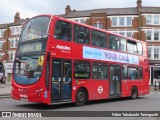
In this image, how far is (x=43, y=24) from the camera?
15398 millimetres

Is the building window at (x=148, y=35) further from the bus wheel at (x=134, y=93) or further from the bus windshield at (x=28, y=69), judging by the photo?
the bus windshield at (x=28, y=69)

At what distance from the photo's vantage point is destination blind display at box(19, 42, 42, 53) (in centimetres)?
1505

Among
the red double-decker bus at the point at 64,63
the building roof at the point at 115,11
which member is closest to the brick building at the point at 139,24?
the building roof at the point at 115,11

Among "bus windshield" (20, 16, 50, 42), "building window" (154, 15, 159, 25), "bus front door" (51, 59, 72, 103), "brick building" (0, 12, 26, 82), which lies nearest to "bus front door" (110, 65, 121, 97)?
"bus front door" (51, 59, 72, 103)

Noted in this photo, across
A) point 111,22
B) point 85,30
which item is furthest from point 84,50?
point 111,22

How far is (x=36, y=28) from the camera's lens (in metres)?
15.6

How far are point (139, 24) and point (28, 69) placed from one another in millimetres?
45429

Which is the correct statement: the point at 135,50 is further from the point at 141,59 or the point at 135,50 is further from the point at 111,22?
the point at 111,22

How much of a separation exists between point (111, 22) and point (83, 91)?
142ft

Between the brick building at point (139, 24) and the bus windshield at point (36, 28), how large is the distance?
1691 inches

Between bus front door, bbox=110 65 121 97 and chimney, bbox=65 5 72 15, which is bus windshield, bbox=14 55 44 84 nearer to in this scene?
bus front door, bbox=110 65 121 97

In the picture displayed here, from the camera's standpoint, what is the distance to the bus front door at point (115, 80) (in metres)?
19.9

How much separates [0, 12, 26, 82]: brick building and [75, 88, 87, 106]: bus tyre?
179 ft

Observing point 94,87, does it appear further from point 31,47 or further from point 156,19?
point 156,19
